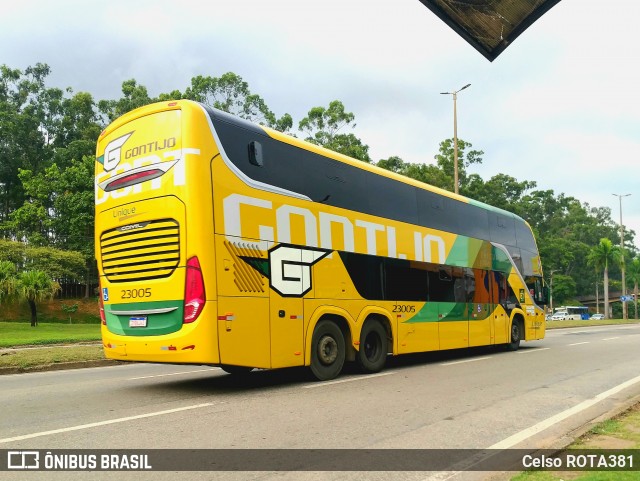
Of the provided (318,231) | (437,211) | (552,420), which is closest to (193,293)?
(318,231)

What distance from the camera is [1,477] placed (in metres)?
4.44

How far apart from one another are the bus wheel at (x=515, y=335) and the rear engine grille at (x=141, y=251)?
1237 centimetres

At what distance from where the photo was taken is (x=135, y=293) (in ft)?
27.7

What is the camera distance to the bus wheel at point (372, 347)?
10.7 meters

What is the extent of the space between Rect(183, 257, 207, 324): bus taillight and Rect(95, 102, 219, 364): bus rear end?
14 millimetres

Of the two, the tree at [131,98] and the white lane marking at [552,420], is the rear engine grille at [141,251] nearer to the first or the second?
the white lane marking at [552,420]

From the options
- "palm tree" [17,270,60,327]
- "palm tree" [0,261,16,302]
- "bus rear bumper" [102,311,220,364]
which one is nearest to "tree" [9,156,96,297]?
"palm tree" [0,261,16,302]

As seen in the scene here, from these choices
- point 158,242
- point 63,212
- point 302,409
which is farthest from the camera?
point 63,212

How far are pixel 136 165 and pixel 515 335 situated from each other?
13091mm

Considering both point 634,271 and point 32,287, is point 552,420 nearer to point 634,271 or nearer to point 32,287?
point 32,287

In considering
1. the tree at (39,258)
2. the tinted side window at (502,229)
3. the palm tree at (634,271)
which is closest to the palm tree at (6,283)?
the tree at (39,258)

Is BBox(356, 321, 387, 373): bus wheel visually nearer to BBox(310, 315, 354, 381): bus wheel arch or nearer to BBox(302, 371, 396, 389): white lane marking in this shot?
BBox(302, 371, 396, 389): white lane marking

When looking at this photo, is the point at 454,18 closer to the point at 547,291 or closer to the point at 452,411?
the point at 452,411

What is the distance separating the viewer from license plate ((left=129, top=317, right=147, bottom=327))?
8281 mm
